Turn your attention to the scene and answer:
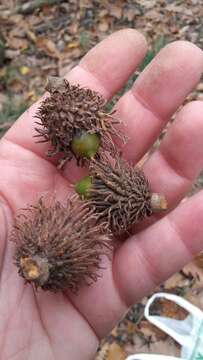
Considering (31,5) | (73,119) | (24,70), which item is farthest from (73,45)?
(73,119)

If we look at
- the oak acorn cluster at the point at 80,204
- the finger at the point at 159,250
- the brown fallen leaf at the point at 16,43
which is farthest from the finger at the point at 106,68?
the brown fallen leaf at the point at 16,43

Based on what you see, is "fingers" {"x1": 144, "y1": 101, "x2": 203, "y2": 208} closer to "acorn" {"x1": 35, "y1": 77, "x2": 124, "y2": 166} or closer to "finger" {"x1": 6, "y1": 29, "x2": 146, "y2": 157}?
"acorn" {"x1": 35, "y1": 77, "x2": 124, "y2": 166}

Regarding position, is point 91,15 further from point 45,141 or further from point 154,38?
point 45,141

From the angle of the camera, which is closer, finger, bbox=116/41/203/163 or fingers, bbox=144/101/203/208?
fingers, bbox=144/101/203/208

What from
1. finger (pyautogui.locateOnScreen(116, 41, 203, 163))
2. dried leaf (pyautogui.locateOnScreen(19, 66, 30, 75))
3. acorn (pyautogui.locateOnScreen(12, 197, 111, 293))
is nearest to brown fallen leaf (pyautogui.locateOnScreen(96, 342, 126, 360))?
acorn (pyautogui.locateOnScreen(12, 197, 111, 293))

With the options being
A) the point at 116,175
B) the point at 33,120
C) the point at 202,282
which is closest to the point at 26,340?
the point at 116,175

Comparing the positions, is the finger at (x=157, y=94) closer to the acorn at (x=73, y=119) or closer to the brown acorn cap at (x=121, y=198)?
the acorn at (x=73, y=119)

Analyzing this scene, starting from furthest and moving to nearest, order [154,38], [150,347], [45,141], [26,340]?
[154,38]
[150,347]
[45,141]
[26,340]

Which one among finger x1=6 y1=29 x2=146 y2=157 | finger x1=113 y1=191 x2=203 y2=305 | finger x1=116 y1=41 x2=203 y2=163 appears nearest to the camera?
finger x1=113 y1=191 x2=203 y2=305
